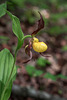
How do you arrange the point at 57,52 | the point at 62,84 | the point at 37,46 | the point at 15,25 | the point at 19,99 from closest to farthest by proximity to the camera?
the point at 15,25
the point at 37,46
the point at 19,99
the point at 62,84
the point at 57,52

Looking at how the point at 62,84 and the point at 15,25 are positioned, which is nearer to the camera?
the point at 15,25

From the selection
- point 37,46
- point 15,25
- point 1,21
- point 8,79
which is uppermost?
point 15,25

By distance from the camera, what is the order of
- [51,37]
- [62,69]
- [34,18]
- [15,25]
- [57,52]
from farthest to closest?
1. [34,18]
2. [51,37]
3. [57,52]
4. [62,69]
5. [15,25]

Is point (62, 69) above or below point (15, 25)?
below

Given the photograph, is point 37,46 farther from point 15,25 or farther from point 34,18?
point 34,18

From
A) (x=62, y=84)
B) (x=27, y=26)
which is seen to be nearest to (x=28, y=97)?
(x=62, y=84)

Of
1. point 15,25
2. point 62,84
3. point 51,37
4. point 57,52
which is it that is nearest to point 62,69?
point 62,84

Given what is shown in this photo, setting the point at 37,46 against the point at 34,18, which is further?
the point at 34,18

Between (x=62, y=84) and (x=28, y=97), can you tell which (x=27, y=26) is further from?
(x=28, y=97)

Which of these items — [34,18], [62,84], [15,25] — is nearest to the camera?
[15,25]
